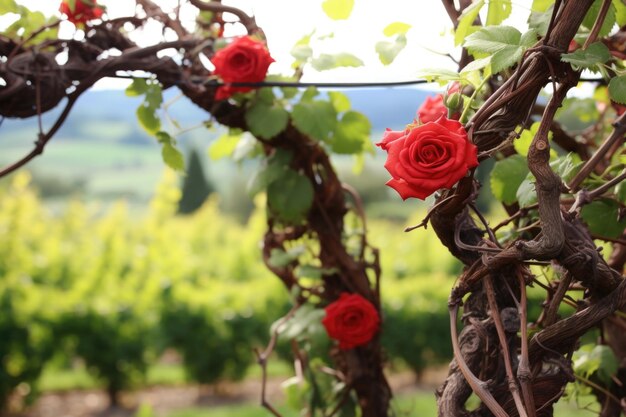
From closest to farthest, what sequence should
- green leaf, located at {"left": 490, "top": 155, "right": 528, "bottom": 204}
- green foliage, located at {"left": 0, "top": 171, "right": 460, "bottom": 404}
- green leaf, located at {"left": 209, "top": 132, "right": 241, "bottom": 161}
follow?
green leaf, located at {"left": 490, "top": 155, "right": 528, "bottom": 204} < green leaf, located at {"left": 209, "top": 132, "right": 241, "bottom": 161} < green foliage, located at {"left": 0, "top": 171, "right": 460, "bottom": 404}

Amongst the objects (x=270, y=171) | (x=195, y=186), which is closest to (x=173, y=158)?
(x=270, y=171)

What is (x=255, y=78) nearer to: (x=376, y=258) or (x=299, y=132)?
(x=299, y=132)

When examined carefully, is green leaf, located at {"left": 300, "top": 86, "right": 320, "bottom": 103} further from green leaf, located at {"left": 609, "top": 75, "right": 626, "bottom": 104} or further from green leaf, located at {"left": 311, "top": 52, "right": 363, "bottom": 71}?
green leaf, located at {"left": 609, "top": 75, "right": 626, "bottom": 104}

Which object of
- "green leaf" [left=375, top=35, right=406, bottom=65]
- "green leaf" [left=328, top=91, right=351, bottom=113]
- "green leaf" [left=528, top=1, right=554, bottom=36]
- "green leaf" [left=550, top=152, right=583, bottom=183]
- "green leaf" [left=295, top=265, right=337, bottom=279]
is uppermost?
"green leaf" [left=528, top=1, right=554, bottom=36]

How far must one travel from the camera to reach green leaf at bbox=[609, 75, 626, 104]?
1.10 m

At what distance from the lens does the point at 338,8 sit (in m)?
1.74

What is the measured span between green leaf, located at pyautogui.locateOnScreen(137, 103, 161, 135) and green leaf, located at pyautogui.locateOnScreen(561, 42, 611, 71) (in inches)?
44.2

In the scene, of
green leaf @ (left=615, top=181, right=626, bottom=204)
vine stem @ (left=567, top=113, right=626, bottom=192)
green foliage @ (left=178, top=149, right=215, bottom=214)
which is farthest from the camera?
green foliage @ (left=178, top=149, right=215, bottom=214)

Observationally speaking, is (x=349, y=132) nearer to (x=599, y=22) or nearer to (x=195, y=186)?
(x=599, y=22)

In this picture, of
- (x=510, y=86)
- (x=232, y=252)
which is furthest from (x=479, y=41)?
(x=232, y=252)

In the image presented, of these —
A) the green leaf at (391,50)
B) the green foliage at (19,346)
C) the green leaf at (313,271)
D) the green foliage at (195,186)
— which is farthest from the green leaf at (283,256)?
the green foliage at (195,186)

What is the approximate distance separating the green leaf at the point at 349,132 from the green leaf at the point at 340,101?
0.09 ft

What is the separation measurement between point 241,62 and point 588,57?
35.4 inches

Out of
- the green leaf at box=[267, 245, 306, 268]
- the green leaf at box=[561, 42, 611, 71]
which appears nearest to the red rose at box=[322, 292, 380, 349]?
the green leaf at box=[267, 245, 306, 268]
